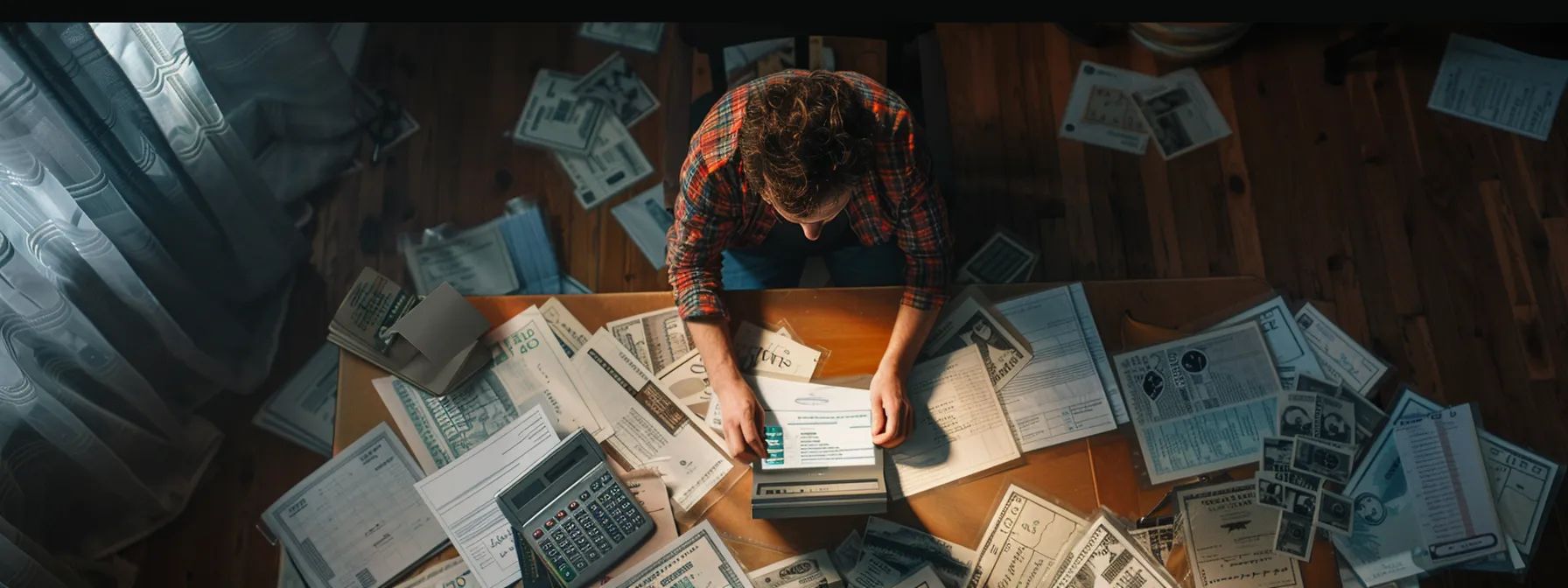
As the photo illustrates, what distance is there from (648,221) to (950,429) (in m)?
1.06

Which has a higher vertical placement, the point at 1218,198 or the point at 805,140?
the point at 805,140

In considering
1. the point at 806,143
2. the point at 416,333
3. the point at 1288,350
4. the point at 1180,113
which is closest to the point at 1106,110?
the point at 1180,113

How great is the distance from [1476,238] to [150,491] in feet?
9.96

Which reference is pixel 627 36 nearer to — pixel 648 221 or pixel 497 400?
pixel 648 221

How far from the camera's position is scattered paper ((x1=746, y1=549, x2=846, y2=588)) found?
153 centimetres

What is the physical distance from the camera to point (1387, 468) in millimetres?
1895

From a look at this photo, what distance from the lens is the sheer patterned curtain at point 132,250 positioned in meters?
1.48

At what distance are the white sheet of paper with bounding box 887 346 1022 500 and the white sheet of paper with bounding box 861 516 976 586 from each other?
56 millimetres

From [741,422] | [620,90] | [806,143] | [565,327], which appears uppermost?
[806,143]

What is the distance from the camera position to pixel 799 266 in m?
1.97

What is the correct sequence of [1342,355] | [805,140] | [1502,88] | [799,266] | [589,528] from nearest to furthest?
1. [805,140]
2. [589,528]
3. [799,266]
4. [1342,355]
5. [1502,88]

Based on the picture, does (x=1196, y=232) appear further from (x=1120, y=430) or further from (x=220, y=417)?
(x=220, y=417)

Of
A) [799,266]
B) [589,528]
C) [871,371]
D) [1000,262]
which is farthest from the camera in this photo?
[1000,262]

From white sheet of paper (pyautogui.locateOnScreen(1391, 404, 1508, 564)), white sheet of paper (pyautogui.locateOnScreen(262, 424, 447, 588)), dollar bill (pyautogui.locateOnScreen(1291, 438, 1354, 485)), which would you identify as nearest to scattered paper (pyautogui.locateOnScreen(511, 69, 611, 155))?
white sheet of paper (pyautogui.locateOnScreen(262, 424, 447, 588))
